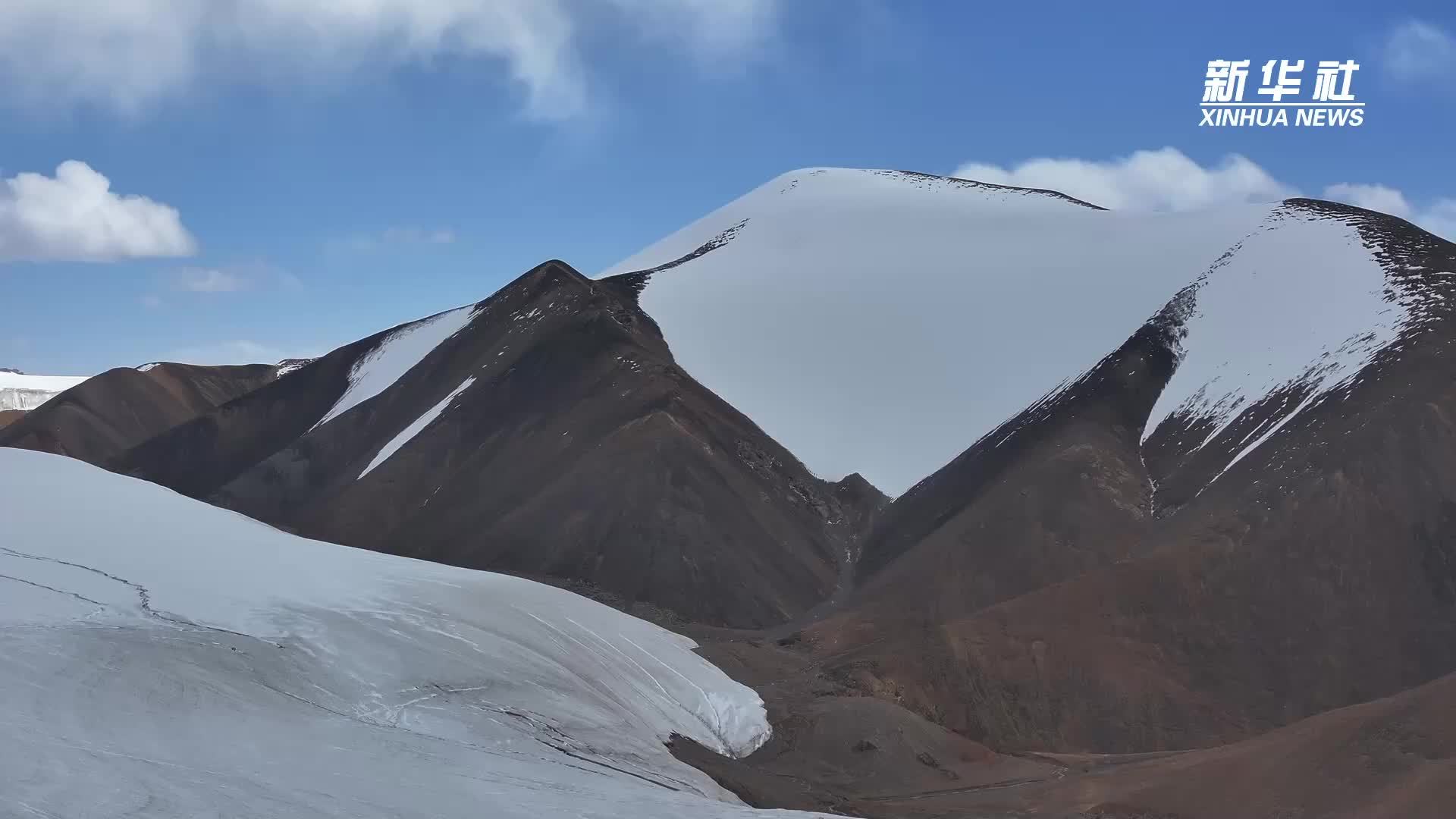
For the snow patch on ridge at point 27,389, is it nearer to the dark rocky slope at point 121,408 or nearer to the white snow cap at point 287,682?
the dark rocky slope at point 121,408

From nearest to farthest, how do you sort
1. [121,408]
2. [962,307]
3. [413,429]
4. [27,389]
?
[413,429] < [962,307] < [121,408] < [27,389]

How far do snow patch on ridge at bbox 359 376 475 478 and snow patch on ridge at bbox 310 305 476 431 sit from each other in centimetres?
790

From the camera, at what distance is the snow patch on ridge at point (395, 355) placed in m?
73.9

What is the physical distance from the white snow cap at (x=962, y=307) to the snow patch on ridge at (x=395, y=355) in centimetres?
1346

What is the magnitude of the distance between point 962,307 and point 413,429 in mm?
32841

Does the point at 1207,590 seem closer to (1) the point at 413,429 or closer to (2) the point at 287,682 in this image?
(2) the point at 287,682

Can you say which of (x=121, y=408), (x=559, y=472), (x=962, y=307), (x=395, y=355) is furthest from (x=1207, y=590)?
(x=121, y=408)

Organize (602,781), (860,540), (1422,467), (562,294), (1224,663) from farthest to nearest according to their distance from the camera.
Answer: (562,294)
(860,540)
(1422,467)
(1224,663)
(602,781)

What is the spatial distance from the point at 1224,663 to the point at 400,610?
27746 mm

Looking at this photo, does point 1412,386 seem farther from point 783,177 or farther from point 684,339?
point 783,177

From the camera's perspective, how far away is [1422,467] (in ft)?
135

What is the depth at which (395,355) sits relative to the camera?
77188 mm

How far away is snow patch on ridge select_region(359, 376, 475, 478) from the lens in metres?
63.6

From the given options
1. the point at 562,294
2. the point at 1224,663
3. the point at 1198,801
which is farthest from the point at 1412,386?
the point at 562,294
